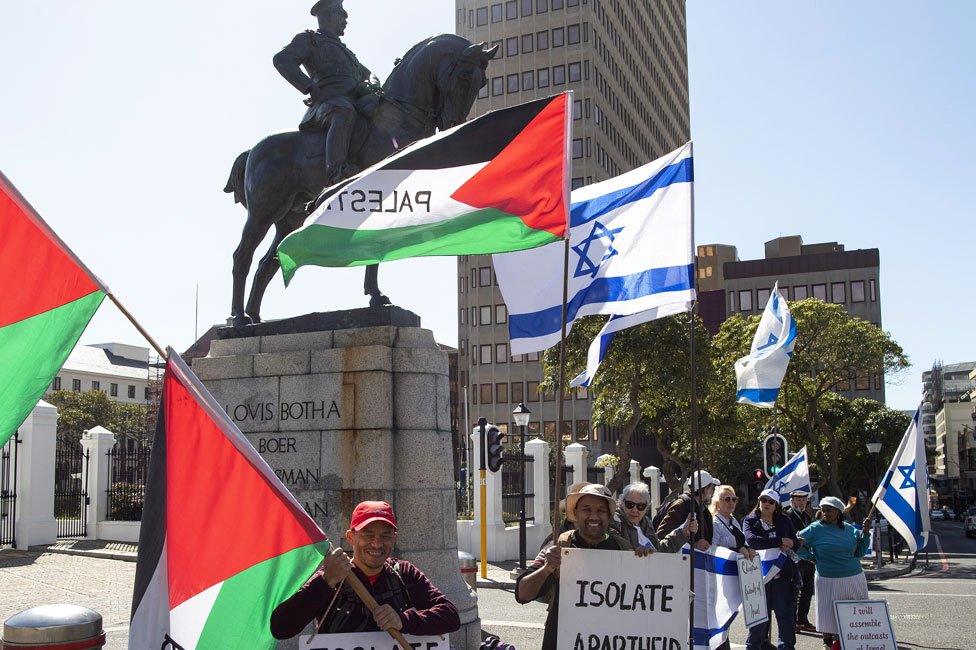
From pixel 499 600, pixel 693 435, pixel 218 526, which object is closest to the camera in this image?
pixel 218 526

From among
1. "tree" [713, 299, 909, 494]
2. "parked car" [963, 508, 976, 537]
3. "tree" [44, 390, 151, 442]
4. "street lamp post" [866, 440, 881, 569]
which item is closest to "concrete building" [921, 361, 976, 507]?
"parked car" [963, 508, 976, 537]

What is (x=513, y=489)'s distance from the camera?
2372 cm

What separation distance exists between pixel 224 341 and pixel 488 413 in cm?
7027

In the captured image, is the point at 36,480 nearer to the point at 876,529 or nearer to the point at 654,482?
the point at 876,529

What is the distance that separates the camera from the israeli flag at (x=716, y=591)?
8.40 meters

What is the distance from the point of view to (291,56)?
10.5 metres

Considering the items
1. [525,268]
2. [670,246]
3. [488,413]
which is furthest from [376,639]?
[488,413]

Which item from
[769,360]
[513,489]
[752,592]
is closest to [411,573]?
[752,592]

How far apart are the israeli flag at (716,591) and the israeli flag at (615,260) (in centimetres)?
222

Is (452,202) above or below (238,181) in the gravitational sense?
below

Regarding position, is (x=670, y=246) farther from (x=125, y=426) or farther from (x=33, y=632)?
(x=125, y=426)

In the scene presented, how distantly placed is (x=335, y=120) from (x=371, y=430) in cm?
336

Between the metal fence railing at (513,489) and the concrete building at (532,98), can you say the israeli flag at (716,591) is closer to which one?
the metal fence railing at (513,489)

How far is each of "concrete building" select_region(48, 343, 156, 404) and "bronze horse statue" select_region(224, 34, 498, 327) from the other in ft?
346
